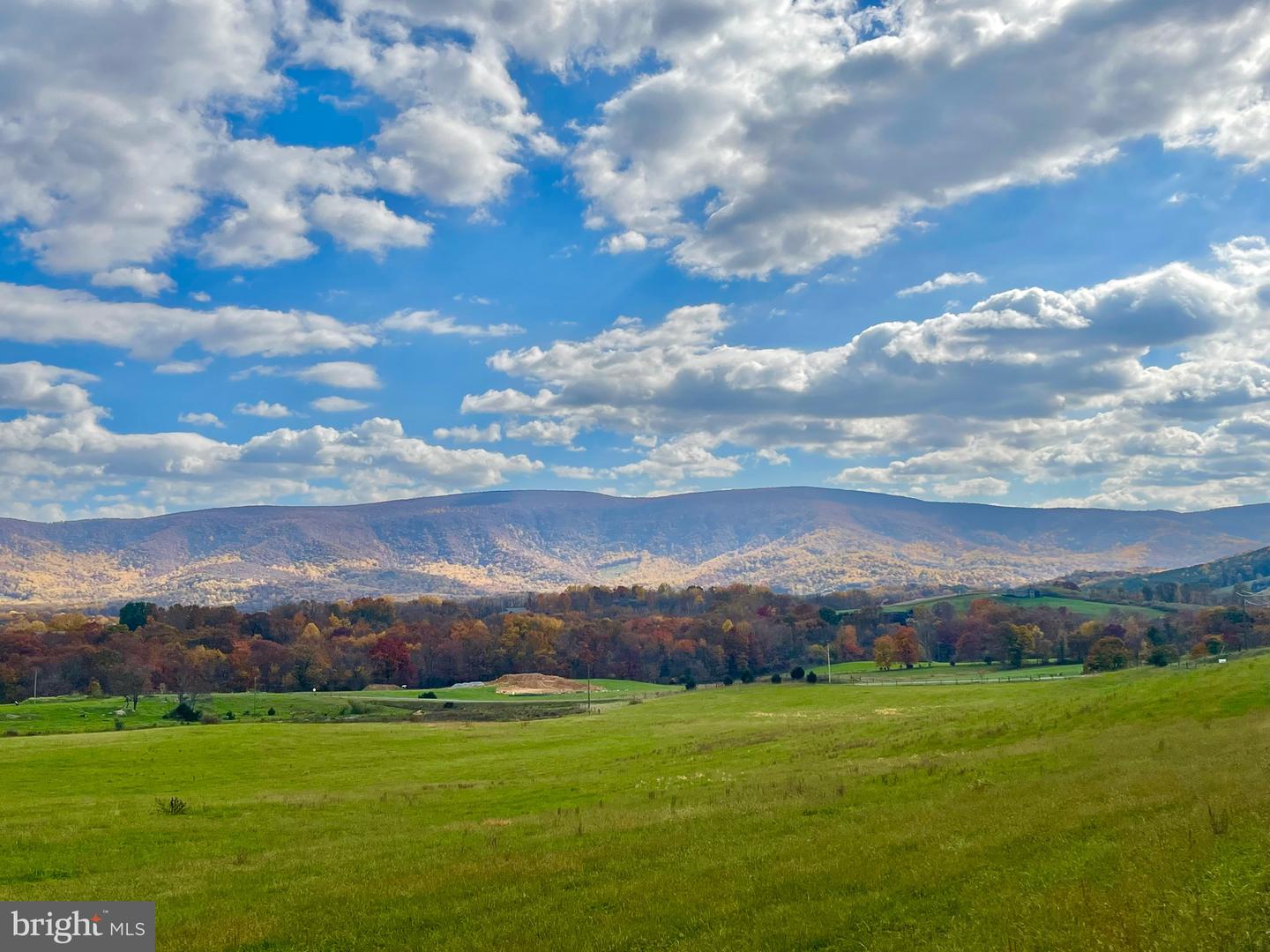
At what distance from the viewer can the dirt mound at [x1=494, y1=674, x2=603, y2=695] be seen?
15938 centimetres

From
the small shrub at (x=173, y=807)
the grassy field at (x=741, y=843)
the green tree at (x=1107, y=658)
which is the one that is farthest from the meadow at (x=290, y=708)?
the green tree at (x=1107, y=658)

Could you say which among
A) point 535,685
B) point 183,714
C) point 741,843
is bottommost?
point 535,685

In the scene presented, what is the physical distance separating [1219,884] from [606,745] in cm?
5272

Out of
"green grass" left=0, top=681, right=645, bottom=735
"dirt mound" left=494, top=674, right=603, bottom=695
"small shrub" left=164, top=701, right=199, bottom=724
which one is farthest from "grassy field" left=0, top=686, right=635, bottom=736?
"dirt mound" left=494, top=674, right=603, bottom=695

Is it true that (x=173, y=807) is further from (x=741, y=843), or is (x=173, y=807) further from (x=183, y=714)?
(x=183, y=714)

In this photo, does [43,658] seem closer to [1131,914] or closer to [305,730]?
[305,730]

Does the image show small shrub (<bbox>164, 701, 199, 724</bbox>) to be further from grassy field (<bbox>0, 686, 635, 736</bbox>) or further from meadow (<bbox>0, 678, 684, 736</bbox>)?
grassy field (<bbox>0, 686, 635, 736</bbox>)

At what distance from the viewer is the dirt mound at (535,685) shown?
15938 cm

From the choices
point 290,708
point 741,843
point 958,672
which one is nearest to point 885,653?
point 958,672

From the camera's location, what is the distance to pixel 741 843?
21656mm

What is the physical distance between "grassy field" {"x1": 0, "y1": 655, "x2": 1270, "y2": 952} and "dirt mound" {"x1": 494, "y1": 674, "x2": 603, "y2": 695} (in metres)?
110

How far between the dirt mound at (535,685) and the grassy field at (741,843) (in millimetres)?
109688

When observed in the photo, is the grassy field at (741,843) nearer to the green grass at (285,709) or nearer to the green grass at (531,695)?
the green grass at (285,709)

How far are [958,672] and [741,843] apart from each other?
13964 cm
